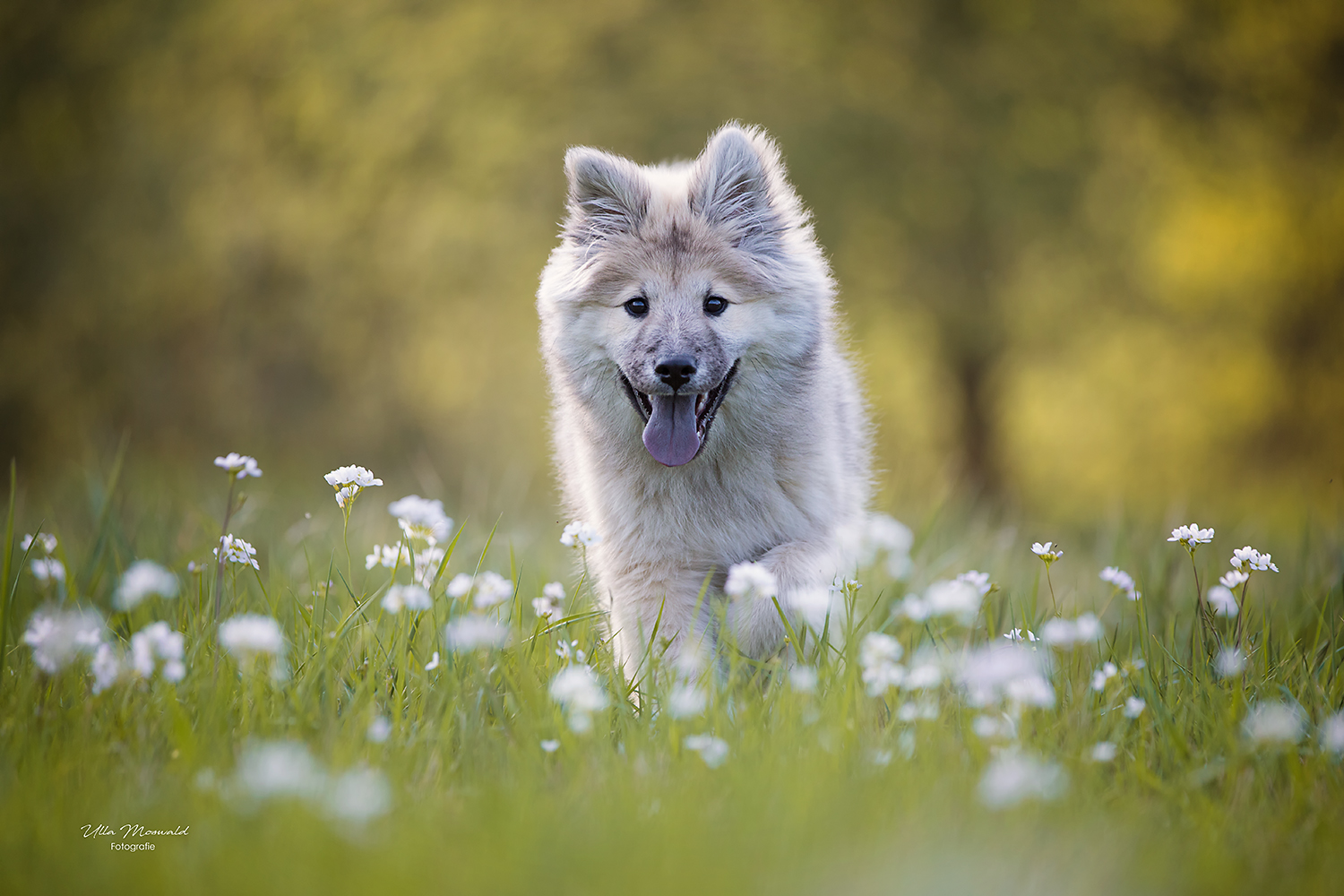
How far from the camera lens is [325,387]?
12422mm

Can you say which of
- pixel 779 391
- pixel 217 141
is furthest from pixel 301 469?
pixel 779 391

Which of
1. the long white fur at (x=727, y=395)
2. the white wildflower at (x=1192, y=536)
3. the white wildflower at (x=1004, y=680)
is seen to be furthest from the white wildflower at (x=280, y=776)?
the white wildflower at (x=1192, y=536)

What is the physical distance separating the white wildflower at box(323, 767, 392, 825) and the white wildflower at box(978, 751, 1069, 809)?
1.15 metres

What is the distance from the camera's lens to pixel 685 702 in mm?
2213

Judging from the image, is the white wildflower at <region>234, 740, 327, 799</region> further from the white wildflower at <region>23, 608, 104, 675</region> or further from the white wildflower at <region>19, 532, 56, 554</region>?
the white wildflower at <region>19, 532, 56, 554</region>

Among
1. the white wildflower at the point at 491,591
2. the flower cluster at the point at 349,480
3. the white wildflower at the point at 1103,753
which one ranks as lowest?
the white wildflower at the point at 1103,753

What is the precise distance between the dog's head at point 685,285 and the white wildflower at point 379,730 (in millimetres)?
1408

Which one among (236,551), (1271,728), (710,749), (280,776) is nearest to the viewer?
(280,776)

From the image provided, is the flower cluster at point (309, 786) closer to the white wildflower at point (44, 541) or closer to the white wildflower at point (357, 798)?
the white wildflower at point (357, 798)

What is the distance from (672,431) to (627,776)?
1551mm

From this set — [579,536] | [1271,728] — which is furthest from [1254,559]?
[579,536]

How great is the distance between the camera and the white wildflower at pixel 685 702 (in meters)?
2.20

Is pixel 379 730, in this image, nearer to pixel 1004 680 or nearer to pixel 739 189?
pixel 1004 680

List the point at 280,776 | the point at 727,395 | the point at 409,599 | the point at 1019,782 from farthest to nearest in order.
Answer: the point at 727,395 < the point at 409,599 < the point at 1019,782 < the point at 280,776
